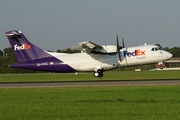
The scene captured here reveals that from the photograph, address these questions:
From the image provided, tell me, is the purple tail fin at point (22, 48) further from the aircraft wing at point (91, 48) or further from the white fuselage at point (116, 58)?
the aircraft wing at point (91, 48)

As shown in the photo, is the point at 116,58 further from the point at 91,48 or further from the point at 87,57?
the point at 87,57

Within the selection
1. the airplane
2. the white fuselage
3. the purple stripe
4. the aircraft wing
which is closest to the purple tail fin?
the airplane

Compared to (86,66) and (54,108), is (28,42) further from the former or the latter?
(54,108)

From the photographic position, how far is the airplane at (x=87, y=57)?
153ft

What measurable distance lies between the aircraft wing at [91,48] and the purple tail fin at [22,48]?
4359 mm

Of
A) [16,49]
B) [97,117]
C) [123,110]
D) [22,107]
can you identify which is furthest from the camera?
[16,49]

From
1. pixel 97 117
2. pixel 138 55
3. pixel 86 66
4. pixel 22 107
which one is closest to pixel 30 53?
pixel 86 66

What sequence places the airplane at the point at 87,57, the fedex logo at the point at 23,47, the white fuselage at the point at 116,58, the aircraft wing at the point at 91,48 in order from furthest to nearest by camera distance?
the fedex logo at the point at 23,47
the aircraft wing at the point at 91,48
the airplane at the point at 87,57
the white fuselage at the point at 116,58

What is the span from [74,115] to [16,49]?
35.6 metres

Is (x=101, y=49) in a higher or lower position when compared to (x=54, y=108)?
higher

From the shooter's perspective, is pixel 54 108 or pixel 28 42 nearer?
pixel 54 108

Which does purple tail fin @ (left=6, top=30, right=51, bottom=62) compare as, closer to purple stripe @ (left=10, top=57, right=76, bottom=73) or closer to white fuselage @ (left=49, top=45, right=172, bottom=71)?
purple stripe @ (left=10, top=57, right=76, bottom=73)

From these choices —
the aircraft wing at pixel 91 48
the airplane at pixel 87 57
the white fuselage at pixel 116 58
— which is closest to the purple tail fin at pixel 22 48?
the airplane at pixel 87 57

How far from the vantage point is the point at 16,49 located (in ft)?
161
